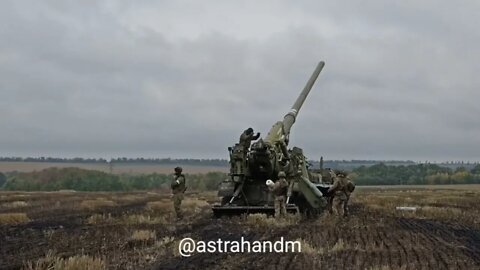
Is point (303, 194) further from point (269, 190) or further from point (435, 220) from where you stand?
point (435, 220)

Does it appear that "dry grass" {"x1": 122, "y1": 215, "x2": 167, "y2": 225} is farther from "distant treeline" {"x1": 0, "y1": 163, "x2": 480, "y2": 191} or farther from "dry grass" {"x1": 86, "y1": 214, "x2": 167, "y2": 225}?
"distant treeline" {"x1": 0, "y1": 163, "x2": 480, "y2": 191}

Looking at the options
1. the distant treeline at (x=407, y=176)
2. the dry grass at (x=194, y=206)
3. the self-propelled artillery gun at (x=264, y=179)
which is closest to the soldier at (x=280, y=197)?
the self-propelled artillery gun at (x=264, y=179)

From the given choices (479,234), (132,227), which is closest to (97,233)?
(132,227)

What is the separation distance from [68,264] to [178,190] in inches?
494

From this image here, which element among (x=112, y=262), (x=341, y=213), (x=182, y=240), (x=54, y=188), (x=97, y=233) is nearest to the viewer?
(x=112, y=262)

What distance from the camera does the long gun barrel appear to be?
27578 millimetres

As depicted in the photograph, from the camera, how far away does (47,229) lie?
18656mm

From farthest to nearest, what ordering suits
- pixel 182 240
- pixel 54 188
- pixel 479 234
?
pixel 54 188 < pixel 479 234 < pixel 182 240

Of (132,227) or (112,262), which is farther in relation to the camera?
(132,227)

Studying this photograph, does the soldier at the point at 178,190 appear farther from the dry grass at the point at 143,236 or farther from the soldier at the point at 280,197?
the dry grass at the point at 143,236

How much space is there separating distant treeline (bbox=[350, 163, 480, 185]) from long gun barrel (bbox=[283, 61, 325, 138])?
84499 mm

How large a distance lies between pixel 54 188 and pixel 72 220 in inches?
3019

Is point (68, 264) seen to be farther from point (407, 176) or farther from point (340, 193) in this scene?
point (407, 176)

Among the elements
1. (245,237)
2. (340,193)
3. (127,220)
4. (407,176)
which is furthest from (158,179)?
(245,237)
